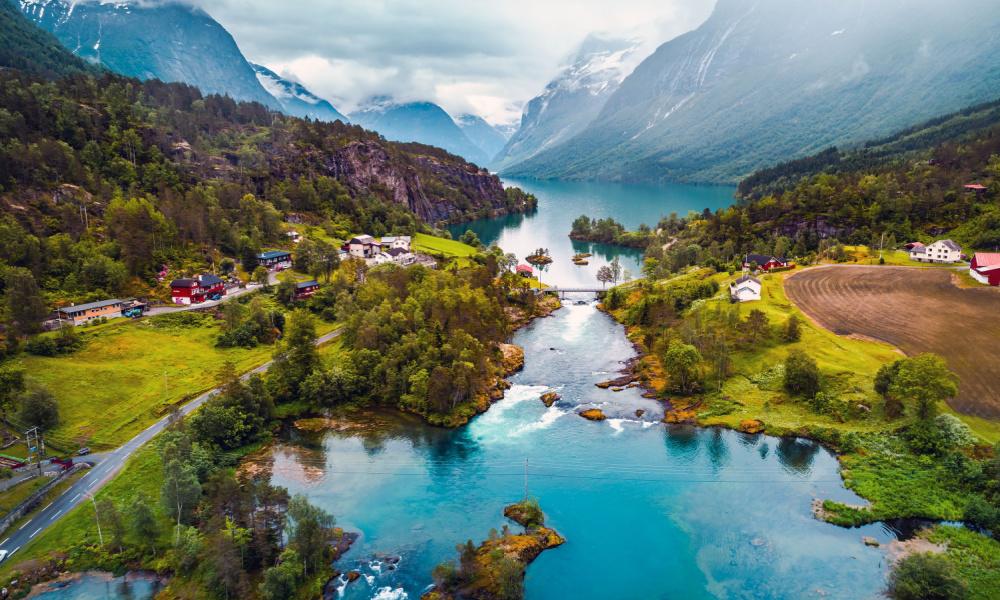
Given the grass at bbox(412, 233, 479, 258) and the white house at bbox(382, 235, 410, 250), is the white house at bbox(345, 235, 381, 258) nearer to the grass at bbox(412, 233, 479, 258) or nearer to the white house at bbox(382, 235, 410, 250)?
the white house at bbox(382, 235, 410, 250)

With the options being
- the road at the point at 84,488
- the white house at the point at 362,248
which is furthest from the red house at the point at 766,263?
the road at the point at 84,488

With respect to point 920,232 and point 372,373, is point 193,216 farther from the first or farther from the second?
point 920,232

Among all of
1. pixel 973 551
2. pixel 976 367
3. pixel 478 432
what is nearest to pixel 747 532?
pixel 973 551

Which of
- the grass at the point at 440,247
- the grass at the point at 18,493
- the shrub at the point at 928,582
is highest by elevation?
the grass at the point at 440,247

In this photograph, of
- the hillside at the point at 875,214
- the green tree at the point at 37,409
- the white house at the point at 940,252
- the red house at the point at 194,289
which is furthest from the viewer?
the hillside at the point at 875,214

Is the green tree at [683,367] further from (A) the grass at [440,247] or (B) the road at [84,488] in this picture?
(A) the grass at [440,247]

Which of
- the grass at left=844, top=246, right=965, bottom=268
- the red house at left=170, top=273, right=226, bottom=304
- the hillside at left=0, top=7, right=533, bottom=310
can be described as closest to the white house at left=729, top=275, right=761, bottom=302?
the grass at left=844, top=246, right=965, bottom=268

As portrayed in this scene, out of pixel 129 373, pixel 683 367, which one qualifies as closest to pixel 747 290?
pixel 683 367
